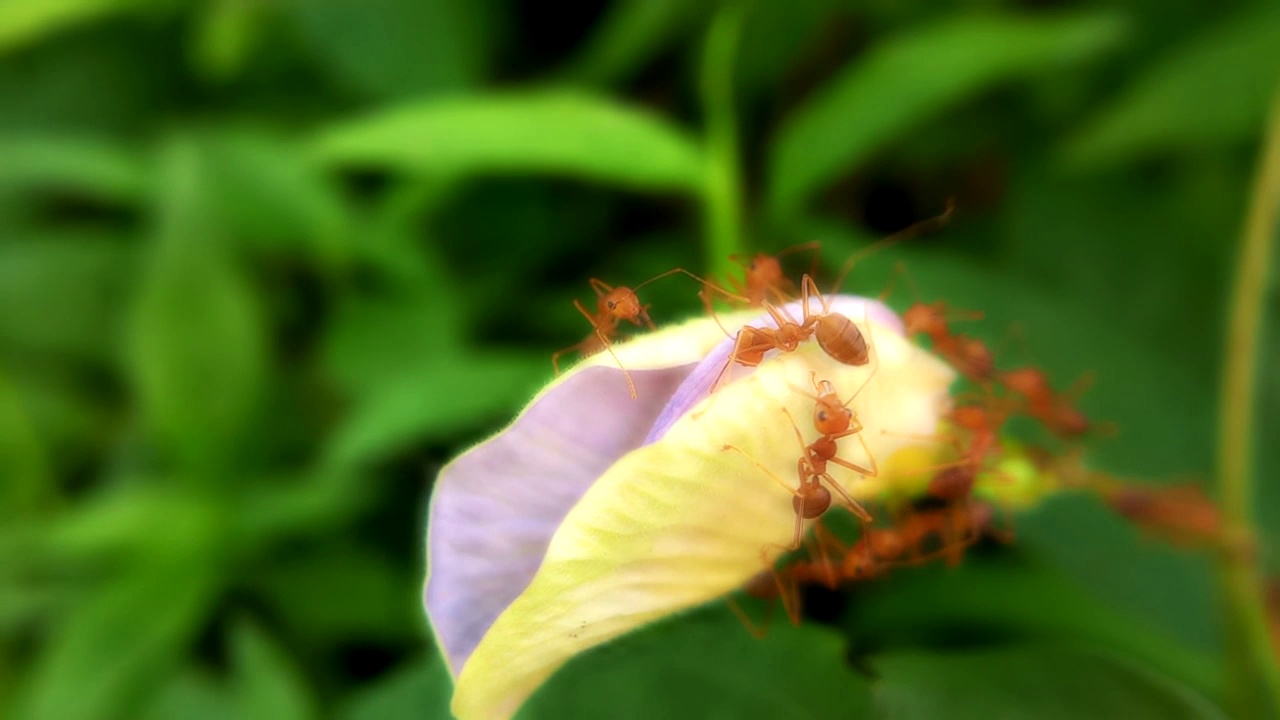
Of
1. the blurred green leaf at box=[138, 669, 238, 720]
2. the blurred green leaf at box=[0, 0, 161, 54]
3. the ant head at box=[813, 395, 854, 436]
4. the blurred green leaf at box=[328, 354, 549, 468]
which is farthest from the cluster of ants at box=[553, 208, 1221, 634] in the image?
the blurred green leaf at box=[0, 0, 161, 54]

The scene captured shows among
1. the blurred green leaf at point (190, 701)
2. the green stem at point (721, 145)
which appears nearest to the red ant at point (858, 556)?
the green stem at point (721, 145)

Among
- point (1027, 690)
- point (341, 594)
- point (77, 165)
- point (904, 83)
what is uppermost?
point (77, 165)

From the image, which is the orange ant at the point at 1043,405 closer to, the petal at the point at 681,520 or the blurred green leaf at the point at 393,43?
the petal at the point at 681,520

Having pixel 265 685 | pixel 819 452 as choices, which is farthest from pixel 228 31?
pixel 819 452

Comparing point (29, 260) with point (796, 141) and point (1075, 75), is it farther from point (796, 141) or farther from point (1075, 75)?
point (1075, 75)

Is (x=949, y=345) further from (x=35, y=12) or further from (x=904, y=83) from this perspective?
(x=35, y=12)
